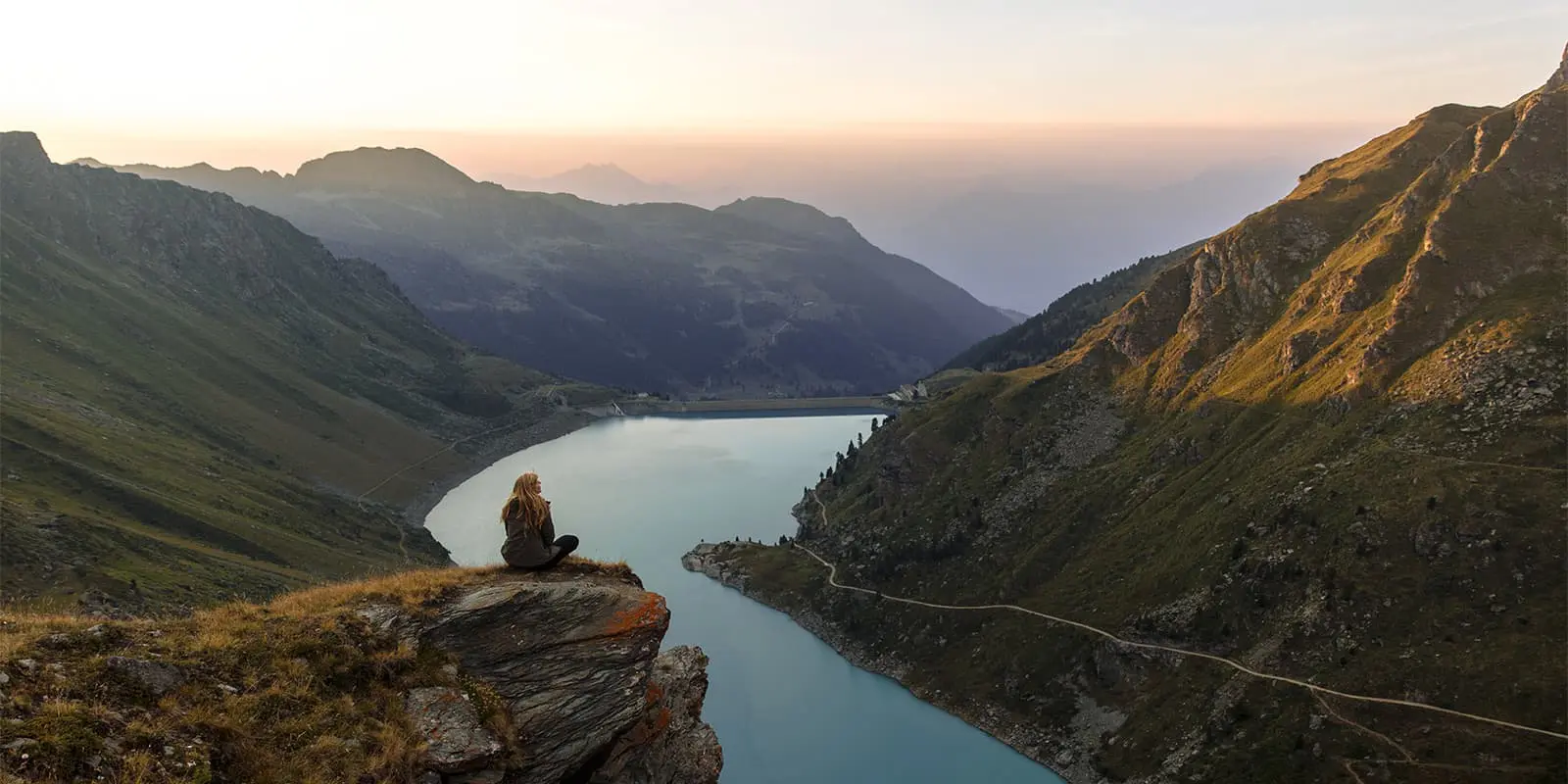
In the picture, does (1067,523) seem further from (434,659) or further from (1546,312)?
(434,659)

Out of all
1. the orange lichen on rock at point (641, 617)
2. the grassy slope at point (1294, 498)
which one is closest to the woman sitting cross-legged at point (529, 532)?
the orange lichen on rock at point (641, 617)

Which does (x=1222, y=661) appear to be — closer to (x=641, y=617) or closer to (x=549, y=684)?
(x=641, y=617)

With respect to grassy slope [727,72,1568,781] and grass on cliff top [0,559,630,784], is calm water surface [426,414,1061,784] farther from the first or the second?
grass on cliff top [0,559,630,784]

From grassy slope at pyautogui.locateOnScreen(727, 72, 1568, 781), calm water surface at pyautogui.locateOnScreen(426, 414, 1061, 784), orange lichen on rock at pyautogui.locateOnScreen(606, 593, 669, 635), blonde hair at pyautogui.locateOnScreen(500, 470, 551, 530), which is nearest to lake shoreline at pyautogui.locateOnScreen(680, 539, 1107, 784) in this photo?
calm water surface at pyautogui.locateOnScreen(426, 414, 1061, 784)

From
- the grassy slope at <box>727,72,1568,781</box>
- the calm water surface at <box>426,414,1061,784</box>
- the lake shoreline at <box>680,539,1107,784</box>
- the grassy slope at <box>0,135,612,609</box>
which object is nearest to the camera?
the grassy slope at <box>727,72,1568,781</box>

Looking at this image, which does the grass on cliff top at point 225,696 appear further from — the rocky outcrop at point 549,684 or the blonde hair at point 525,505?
the blonde hair at point 525,505

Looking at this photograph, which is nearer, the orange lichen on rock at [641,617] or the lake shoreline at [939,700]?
the orange lichen on rock at [641,617]

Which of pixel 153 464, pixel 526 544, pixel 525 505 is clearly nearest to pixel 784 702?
pixel 153 464

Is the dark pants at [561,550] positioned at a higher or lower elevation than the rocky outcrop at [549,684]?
higher
